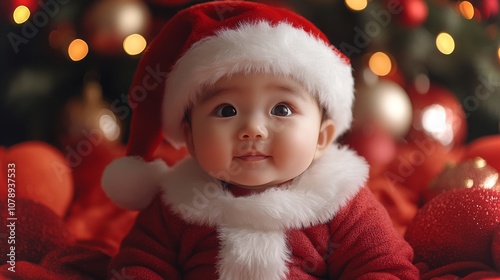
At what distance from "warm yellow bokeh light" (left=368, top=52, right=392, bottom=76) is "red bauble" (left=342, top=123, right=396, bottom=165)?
0.22 meters

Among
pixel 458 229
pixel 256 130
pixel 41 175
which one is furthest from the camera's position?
pixel 41 175

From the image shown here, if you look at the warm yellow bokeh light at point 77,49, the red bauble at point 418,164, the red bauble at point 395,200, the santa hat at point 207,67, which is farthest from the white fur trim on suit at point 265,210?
the warm yellow bokeh light at point 77,49

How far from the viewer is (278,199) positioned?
36.9 inches

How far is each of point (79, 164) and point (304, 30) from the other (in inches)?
36.5

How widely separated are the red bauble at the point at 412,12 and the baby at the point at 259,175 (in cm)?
75

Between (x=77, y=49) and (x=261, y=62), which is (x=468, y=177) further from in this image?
(x=77, y=49)

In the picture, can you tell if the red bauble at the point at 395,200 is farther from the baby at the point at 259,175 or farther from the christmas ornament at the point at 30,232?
the christmas ornament at the point at 30,232

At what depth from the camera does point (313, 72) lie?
959mm

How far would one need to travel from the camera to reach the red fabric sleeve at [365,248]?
0.91 m

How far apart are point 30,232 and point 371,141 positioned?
3.14ft

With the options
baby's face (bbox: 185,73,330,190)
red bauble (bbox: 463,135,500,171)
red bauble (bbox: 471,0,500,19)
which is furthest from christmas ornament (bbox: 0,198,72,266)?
red bauble (bbox: 471,0,500,19)

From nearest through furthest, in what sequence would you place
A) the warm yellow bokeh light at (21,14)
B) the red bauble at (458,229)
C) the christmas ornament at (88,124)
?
the red bauble at (458,229), the warm yellow bokeh light at (21,14), the christmas ornament at (88,124)

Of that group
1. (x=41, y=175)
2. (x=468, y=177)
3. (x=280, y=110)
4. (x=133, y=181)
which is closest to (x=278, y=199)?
(x=280, y=110)

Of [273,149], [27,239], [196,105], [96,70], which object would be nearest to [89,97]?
[96,70]
